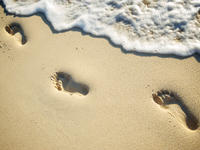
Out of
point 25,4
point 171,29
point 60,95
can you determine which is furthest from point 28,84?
point 171,29

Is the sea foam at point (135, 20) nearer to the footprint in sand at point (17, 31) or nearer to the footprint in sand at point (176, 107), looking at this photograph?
the footprint in sand at point (17, 31)

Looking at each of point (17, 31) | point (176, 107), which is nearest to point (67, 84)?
point (17, 31)

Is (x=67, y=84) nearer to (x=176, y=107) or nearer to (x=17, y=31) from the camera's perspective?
(x=17, y=31)

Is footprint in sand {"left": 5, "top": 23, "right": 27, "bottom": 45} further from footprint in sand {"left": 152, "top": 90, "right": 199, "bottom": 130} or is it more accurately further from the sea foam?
footprint in sand {"left": 152, "top": 90, "right": 199, "bottom": 130}

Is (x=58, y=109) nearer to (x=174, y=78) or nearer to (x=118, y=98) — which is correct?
(x=118, y=98)

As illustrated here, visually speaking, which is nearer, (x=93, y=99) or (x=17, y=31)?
(x=93, y=99)

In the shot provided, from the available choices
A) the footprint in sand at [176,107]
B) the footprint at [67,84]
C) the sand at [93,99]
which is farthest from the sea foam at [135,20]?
the footprint at [67,84]

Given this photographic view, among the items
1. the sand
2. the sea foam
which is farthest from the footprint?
the sea foam

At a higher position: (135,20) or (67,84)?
(135,20)

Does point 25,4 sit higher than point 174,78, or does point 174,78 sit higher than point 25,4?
point 174,78
